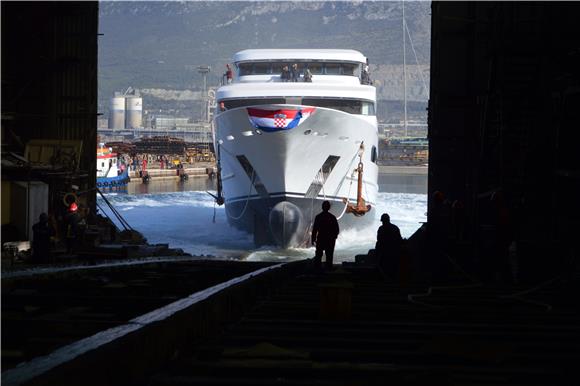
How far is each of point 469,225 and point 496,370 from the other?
50.2 feet

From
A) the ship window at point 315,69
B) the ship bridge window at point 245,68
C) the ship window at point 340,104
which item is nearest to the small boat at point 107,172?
the ship bridge window at point 245,68

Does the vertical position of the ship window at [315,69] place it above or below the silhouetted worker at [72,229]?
above

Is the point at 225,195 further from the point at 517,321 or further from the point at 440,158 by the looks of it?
the point at 517,321

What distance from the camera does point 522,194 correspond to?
1461 centimetres

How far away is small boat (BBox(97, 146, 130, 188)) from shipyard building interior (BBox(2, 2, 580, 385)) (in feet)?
158

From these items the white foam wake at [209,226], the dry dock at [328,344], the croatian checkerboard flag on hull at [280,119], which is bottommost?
the white foam wake at [209,226]

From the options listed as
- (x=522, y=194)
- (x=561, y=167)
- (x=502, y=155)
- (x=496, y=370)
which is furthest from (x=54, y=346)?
(x=502, y=155)

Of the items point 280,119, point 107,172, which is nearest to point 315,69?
point 280,119

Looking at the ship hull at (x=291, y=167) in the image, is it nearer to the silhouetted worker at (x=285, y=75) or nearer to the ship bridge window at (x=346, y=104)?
the ship bridge window at (x=346, y=104)

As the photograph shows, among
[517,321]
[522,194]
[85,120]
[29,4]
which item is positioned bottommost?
[517,321]

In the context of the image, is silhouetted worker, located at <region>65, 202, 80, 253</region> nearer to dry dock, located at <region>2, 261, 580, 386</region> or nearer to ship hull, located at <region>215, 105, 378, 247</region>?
dry dock, located at <region>2, 261, 580, 386</region>

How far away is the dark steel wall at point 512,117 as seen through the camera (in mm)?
13148

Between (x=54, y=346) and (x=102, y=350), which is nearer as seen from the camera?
(x=102, y=350)

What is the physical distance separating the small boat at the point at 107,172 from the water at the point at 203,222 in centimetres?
122
